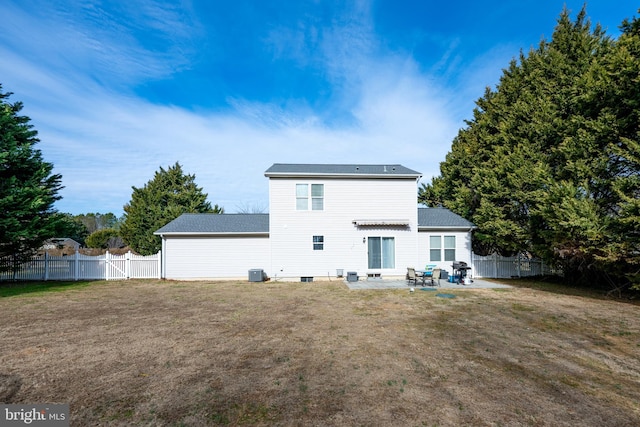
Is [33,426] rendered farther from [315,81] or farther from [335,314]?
[315,81]

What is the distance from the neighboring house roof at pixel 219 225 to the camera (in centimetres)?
1683

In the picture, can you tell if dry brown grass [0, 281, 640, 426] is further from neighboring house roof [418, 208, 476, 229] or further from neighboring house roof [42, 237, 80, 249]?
neighboring house roof [42, 237, 80, 249]

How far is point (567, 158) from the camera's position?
13.4m

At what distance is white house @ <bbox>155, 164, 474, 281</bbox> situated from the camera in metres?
16.5

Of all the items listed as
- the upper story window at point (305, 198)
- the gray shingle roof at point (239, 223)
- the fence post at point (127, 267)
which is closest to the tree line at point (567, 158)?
the gray shingle roof at point (239, 223)

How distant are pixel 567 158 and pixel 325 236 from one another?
1266 cm

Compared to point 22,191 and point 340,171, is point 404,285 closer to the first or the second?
point 340,171

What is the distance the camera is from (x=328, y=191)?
1669 centimetres

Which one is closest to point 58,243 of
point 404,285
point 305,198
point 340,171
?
point 305,198

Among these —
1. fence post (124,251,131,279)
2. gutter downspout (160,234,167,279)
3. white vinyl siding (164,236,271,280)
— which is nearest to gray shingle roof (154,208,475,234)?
white vinyl siding (164,236,271,280)

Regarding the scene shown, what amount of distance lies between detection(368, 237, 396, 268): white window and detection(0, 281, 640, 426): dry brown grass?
6.12 metres

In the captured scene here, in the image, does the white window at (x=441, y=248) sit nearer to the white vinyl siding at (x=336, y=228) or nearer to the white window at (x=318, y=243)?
the white vinyl siding at (x=336, y=228)

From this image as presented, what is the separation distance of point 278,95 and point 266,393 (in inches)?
810

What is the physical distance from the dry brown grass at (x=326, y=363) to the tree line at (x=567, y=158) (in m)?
3.42
